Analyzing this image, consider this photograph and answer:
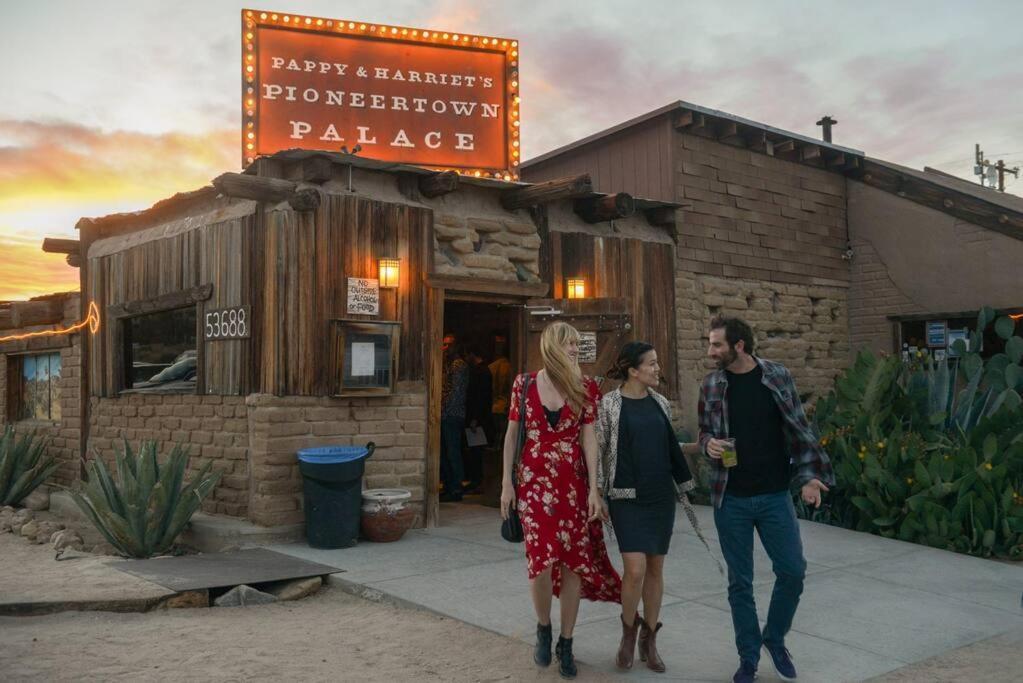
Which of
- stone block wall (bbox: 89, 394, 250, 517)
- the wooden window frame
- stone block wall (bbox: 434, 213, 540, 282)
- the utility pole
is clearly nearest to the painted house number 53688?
the wooden window frame

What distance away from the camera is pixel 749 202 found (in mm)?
11688

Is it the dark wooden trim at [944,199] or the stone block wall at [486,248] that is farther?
the dark wooden trim at [944,199]

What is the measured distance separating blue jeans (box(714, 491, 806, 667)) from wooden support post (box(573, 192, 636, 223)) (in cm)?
567

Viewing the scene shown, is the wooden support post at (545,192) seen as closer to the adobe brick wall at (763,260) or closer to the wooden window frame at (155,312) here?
the adobe brick wall at (763,260)

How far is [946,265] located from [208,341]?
898 cm

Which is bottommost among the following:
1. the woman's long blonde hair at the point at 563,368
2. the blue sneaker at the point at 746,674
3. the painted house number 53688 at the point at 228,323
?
the blue sneaker at the point at 746,674

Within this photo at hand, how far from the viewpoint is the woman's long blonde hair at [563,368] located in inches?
174

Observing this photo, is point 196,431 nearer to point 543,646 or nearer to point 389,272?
point 389,272

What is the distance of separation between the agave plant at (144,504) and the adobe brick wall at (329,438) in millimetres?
585

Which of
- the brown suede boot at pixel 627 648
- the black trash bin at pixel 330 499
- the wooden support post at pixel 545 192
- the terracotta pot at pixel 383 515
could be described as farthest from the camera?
the wooden support post at pixel 545 192

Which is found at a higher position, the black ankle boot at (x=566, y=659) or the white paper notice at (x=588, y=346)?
the white paper notice at (x=588, y=346)

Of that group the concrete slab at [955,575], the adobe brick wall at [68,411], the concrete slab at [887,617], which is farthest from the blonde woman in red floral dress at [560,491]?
the adobe brick wall at [68,411]

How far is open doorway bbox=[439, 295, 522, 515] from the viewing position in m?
10.5

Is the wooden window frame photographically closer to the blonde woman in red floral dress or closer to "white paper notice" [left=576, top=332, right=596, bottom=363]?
"white paper notice" [left=576, top=332, right=596, bottom=363]
